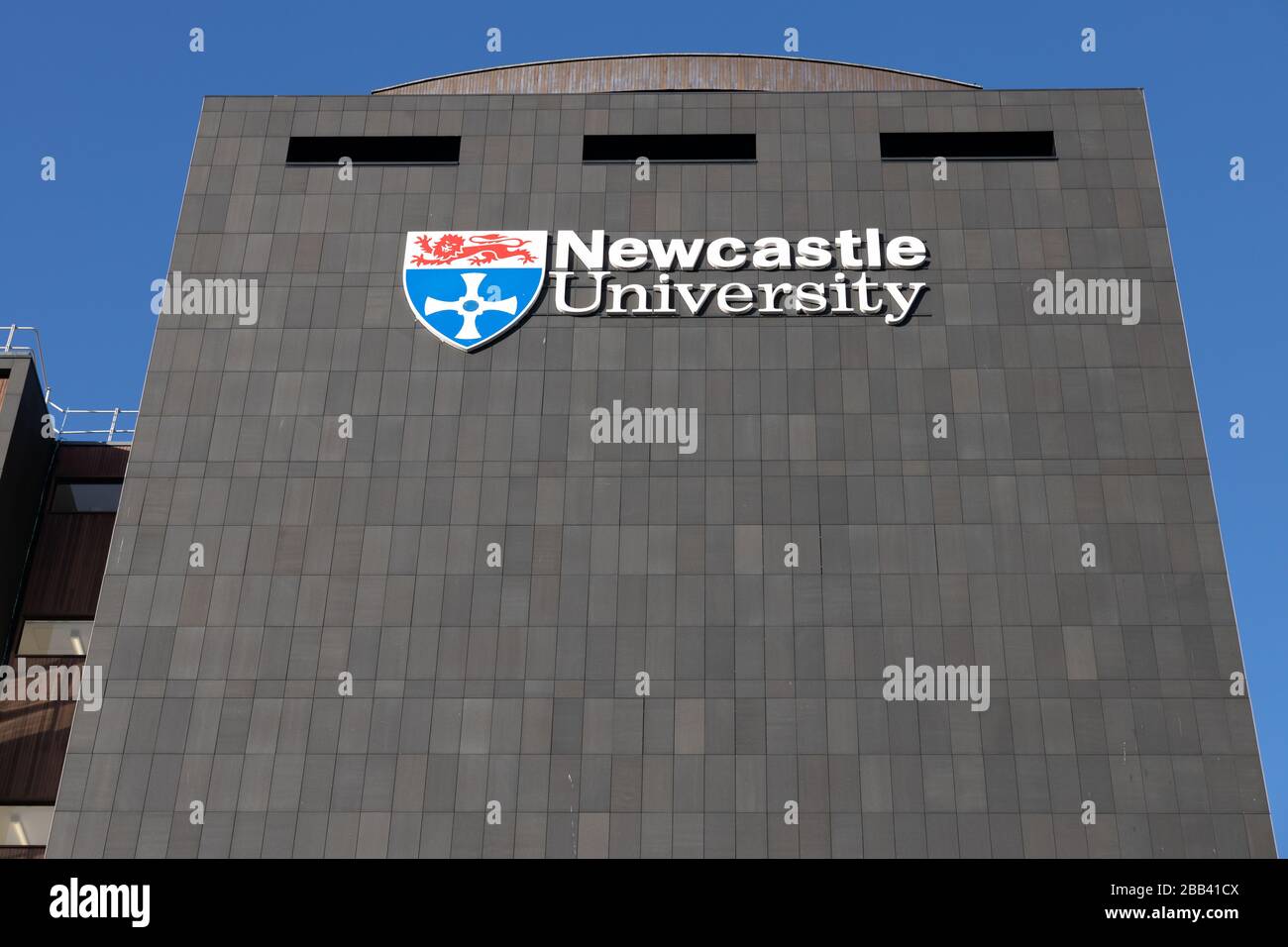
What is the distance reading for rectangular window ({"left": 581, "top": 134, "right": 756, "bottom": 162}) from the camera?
165 feet

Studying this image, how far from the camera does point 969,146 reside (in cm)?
5000

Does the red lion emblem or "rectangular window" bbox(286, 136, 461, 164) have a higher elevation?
"rectangular window" bbox(286, 136, 461, 164)

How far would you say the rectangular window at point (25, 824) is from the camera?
152ft

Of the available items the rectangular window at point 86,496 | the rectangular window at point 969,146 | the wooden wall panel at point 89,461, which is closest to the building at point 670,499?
the rectangular window at point 969,146

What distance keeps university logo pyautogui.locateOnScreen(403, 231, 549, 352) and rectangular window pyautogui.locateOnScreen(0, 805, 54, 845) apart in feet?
66.0

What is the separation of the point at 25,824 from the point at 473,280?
22.8 m

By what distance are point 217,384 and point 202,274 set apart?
441 cm

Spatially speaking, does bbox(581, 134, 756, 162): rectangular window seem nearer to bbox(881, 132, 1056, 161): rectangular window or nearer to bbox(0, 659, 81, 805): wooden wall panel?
bbox(881, 132, 1056, 161): rectangular window

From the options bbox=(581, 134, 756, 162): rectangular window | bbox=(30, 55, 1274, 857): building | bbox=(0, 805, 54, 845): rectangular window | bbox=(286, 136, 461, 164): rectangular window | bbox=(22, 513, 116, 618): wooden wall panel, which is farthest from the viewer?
bbox=(286, 136, 461, 164): rectangular window

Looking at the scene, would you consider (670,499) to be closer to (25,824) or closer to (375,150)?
(375,150)

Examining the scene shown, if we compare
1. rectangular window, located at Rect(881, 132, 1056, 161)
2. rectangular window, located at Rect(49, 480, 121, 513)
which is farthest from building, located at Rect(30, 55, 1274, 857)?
rectangular window, located at Rect(49, 480, 121, 513)
